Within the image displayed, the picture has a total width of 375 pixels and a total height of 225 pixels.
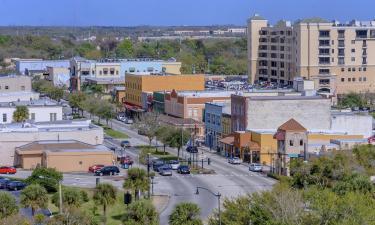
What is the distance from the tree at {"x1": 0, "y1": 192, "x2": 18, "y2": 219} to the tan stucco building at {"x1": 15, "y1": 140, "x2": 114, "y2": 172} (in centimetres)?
1550

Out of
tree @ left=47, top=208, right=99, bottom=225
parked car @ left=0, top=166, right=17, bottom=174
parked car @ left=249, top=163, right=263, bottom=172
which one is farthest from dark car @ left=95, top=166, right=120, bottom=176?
tree @ left=47, top=208, right=99, bottom=225

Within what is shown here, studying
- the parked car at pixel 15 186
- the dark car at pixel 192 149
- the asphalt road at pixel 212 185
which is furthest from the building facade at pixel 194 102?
the parked car at pixel 15 186

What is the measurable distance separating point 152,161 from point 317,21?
1703 inches

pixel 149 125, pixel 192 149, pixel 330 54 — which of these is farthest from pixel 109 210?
pixel 330 54

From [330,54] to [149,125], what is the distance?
33731 millimetres

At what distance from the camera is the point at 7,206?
1374 inches

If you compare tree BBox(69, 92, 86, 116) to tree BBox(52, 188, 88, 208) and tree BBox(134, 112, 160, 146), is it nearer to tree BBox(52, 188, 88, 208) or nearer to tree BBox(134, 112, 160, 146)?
tree BBox(134, 112, 160, 146)

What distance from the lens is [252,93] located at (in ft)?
215

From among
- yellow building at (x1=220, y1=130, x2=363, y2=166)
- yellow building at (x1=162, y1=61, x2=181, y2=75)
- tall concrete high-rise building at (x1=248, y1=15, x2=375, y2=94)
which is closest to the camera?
yellow building at (x1=220, y1=130, x2=363, y2=166)

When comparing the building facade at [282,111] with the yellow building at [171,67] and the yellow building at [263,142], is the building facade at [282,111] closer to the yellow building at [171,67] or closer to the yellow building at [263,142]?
the yellow building at [263,142]

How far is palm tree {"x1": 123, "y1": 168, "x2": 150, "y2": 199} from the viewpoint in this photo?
40938 mm

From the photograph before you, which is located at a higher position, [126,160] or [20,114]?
[20,114]

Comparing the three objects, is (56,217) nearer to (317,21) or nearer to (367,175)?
(367,175)

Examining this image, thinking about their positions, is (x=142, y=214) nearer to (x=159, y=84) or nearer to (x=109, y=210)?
(x=109, y=210)
